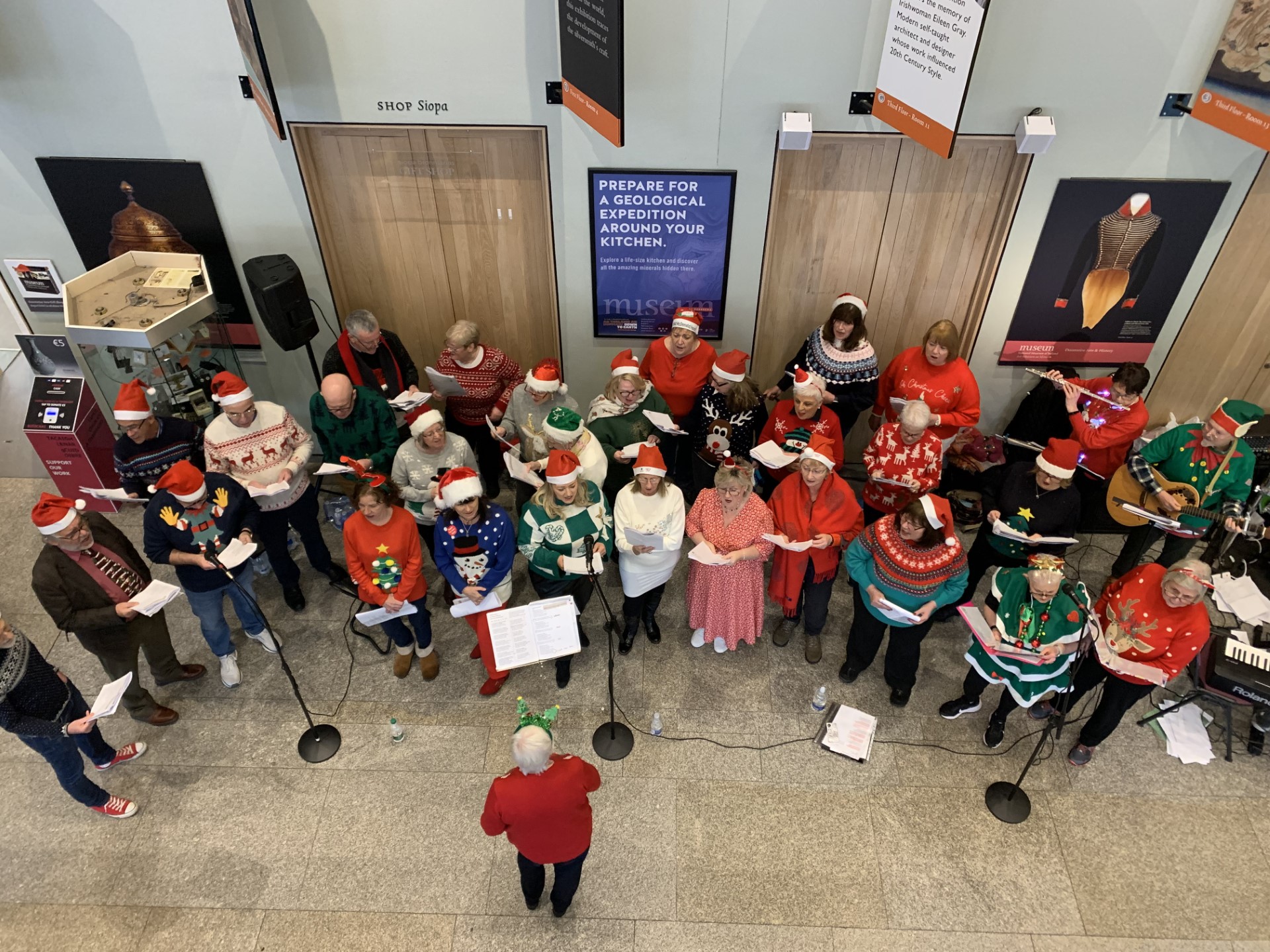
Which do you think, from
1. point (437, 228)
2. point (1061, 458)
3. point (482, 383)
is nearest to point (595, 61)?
point (437, 228)

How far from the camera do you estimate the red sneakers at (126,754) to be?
417cm

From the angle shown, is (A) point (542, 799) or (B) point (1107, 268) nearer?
(A) point (542, 799)

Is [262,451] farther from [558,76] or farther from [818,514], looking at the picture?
[818,514]

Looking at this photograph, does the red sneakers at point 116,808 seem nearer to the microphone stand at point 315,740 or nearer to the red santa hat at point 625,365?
the microphone stand at point 315,740

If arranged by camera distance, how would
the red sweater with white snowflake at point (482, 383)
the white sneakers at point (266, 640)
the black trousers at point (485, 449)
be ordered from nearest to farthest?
the white sneakers at point (266, 640) → the red sweater with white snowflake at point (482, 383) → the black trousers at point (485, 449)

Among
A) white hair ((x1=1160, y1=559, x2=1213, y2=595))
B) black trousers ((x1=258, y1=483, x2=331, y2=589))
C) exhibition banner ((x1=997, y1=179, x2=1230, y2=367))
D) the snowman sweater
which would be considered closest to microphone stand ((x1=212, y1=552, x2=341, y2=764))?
black trousers ((x1=258, y1=483, x2=331, y2=589))

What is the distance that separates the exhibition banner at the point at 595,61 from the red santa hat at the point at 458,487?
6.94 feet

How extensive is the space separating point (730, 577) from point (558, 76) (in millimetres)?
3423

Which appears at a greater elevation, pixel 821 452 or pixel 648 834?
pixel 821 452


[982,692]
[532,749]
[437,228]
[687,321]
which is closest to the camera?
[532,749]

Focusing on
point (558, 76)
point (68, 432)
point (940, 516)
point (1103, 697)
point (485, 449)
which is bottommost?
point (1103, 697)

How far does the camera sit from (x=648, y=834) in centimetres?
395

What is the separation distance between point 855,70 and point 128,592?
5.24 meters

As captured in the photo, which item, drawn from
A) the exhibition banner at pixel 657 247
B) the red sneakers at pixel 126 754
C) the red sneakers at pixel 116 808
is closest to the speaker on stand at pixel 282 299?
the exhibition banner at pixel 657 247
